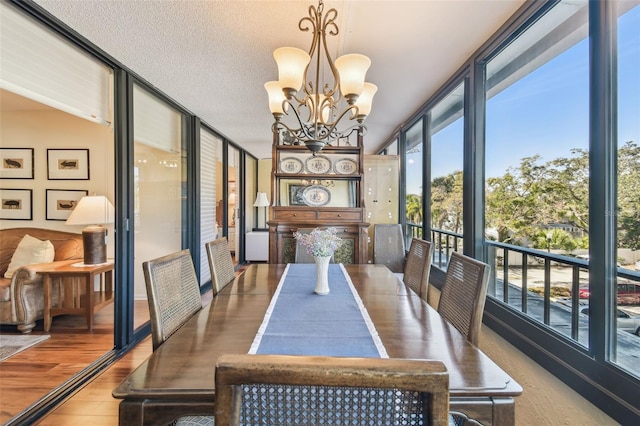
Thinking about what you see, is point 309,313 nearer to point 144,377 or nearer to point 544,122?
point 144,377

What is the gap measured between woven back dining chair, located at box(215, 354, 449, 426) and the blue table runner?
495mm

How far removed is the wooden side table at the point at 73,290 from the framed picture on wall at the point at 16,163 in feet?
3.76

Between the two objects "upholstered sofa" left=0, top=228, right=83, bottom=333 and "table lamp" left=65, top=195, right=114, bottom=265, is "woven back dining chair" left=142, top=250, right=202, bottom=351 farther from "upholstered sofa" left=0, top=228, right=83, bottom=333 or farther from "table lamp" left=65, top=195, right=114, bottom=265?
"upholstered sofa" left=0, top=228, right=83, bottom=333

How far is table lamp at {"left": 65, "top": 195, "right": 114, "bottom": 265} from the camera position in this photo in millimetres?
2893

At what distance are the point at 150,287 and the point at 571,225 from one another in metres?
2.46

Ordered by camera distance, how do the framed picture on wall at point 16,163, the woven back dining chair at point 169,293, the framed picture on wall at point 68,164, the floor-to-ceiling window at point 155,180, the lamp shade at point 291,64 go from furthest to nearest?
the framed picture on wall at point 68,164
the framed picture on wall at point 16,163
the floor-to-ceiling window at point 155,180
the lamp shade at point 291,64
the woven back dining chair at point 169,293

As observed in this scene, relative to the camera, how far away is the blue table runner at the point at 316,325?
1028 millimetres

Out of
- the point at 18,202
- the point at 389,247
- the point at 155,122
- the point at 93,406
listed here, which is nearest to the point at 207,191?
the point at 155,122

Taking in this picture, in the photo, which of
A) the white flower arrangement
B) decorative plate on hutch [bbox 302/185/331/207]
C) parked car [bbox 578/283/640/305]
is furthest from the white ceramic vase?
decorative plate on hutch [bbox 302/185/331/207]

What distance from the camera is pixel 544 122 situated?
2.07 m

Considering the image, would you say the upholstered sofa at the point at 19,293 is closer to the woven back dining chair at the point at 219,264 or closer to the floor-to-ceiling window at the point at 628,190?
the woven back dining chair at the point at 219,264

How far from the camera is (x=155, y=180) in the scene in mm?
3203

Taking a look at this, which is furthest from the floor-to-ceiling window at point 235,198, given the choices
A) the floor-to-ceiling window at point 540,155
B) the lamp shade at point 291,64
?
the floor-to-ceiling window at point 540,155

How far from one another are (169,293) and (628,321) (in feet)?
7.54
